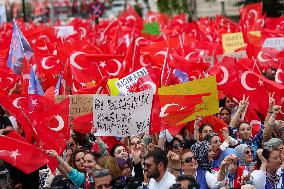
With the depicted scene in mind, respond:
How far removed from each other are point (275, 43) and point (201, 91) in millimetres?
8244

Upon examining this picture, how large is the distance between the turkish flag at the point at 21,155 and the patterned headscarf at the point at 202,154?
1537 millimetres

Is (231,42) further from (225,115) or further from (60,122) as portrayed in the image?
(60,122)

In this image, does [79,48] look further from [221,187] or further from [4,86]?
[221,187]

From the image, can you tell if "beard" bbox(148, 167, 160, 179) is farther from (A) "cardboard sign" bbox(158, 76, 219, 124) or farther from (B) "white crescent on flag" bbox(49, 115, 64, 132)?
(A) "cardboard sign" bbox(158, 76, 219, 124)

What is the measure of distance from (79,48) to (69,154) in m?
7.11

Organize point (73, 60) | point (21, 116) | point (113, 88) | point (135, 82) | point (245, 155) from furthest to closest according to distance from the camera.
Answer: point (73, 60) < point (113, 88) < point (135, 82) < point (21, 116) < point (245, 155)

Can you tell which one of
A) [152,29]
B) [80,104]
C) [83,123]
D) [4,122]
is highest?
[80,104]

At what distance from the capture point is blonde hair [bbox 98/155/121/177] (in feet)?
35.4

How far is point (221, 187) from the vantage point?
10.1 metres

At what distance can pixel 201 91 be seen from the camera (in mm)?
13258

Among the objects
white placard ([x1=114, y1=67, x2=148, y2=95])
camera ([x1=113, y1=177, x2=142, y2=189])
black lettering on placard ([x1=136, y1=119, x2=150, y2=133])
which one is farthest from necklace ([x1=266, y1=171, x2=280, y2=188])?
white placard ([x1=114, y1=67, x2=148, y2=95])

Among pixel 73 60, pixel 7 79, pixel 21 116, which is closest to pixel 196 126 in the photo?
pixel 21 116

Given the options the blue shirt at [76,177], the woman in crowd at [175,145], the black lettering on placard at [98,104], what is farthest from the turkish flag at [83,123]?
the blue shirt at [76,177]

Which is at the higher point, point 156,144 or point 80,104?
point 80,104
